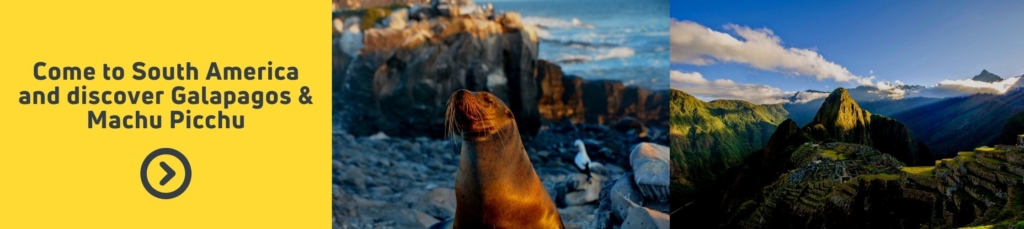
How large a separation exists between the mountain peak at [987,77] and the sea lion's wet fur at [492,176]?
6.31ft

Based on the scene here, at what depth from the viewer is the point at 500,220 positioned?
4141mm

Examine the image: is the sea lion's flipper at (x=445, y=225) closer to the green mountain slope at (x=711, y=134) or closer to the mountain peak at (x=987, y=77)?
the green mountain slope at (x=711, y=134)

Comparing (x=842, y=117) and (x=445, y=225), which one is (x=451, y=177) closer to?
(x=445, y=225)

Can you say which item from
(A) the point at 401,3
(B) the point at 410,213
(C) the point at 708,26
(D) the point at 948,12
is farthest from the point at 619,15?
(D) the point at 948,12

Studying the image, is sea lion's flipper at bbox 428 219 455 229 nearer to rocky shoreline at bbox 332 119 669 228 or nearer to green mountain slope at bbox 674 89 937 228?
rocky shoreline at bbox 332 119 669 228

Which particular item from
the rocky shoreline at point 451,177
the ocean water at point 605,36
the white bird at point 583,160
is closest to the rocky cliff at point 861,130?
the rocky shoreline at point 451,177

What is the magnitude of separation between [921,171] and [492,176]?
1796 mm

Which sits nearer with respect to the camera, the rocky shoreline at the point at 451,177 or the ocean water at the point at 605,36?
the rocky shoreline at the point at 451,177

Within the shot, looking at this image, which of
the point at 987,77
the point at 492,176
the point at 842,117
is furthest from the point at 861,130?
the point at 492,176
